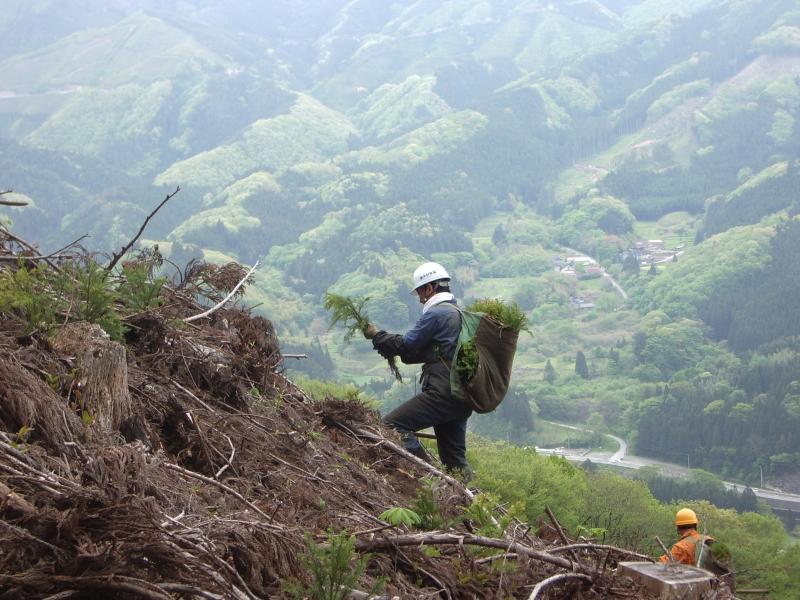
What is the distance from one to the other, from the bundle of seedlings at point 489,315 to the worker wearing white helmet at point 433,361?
11 cm

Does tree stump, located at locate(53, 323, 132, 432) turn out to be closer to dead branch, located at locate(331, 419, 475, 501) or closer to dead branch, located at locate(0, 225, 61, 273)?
dead branch, located at locate(0, 225, 61, 273)

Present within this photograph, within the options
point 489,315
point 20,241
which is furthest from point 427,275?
point 20,241

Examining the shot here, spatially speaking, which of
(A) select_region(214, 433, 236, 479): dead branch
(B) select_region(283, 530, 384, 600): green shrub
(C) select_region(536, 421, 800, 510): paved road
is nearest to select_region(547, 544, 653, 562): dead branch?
(B) select_region(283, 530, 384, 600): green shrub

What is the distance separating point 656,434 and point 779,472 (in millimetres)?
14043

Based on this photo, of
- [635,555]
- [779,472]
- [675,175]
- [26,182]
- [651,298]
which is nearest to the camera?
[635,555]

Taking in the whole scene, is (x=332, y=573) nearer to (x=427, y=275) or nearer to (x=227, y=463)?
(x=227, y=463)

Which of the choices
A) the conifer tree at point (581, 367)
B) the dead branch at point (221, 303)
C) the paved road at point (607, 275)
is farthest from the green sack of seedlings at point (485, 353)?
the paved road at point (607, 275)

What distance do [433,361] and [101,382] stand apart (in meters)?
3.52

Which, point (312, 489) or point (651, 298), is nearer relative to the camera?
point (312, 489)

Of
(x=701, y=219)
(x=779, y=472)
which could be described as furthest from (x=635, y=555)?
(x=701, y=219)

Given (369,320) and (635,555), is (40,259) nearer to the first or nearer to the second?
(369,320)

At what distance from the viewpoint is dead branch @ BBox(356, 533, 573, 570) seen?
502 cm

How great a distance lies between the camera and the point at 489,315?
8.35 meters

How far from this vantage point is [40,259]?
7312 mm
